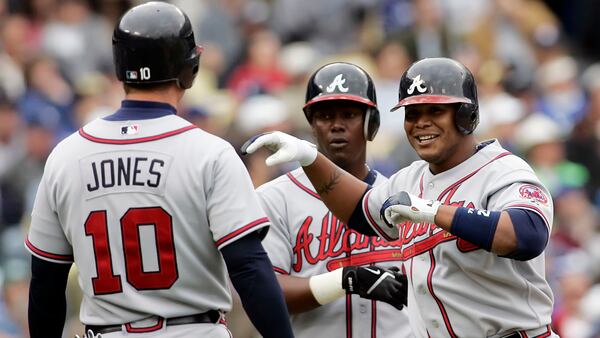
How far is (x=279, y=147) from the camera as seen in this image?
5078 mm

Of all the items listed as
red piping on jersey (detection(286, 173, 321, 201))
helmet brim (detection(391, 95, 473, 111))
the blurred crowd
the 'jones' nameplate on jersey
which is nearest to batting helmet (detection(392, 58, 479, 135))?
helmet brim (detection(391, 95, 473, 111))

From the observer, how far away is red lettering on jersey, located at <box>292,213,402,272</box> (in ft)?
18.9

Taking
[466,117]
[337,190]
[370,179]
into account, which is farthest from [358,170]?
[466,117]

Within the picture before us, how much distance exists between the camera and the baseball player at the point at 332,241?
5602 millimetres

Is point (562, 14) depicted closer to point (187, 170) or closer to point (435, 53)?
point (435, 53)

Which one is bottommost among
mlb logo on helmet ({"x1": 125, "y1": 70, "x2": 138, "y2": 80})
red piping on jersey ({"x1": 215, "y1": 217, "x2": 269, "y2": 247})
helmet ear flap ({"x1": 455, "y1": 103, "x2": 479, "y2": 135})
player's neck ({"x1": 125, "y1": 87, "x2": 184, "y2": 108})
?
red piping on jersey ({"x1": 215, "y1": 217, "x2": 269, "y2": 247})

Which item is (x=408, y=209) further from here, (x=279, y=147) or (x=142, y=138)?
(x=142, y=138)

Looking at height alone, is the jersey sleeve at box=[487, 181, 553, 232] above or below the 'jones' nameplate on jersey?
below

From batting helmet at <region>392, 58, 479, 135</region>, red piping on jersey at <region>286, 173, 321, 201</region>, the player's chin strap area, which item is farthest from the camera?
red piping on jersey at <region>286, 173, 321, 201</region>

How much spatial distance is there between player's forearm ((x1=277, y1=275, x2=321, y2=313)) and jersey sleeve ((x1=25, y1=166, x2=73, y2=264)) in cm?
117

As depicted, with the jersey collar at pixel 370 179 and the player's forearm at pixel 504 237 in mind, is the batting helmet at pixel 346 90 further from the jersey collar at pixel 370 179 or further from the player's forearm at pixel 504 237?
the player's forearm at pixel 504 237

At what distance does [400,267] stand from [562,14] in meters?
11.1

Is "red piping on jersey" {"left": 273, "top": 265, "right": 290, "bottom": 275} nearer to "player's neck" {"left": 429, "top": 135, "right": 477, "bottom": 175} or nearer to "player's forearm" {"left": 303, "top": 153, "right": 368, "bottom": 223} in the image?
"player's forearm" {"left": 303, "top": 153, "right": 368, "bottom": 223}

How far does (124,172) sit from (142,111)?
0.27m
